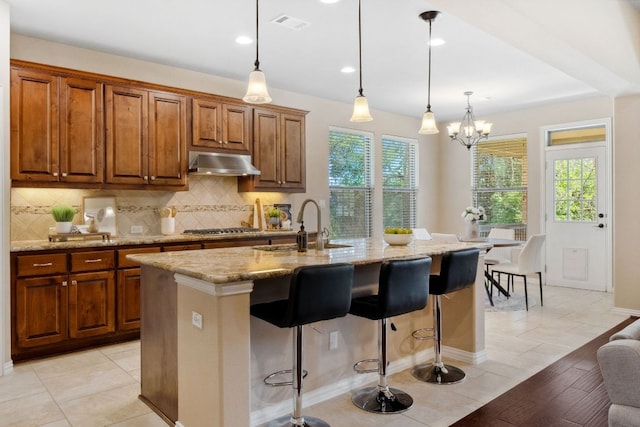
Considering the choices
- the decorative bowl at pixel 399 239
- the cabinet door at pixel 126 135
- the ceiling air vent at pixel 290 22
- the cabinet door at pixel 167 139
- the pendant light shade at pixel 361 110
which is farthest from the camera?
the cabinet door at pixel 167 139

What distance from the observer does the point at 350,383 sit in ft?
10.4

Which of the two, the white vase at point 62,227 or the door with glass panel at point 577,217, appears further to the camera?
the door with glass panel at point 577,217

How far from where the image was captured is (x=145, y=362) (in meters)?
2.94

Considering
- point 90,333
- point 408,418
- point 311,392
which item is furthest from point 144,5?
point 408,418

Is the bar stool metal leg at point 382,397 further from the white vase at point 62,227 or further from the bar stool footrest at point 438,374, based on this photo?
the white vase at point 62,227

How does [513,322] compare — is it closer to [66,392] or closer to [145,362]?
[145,362]

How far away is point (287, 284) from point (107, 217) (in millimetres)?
2635

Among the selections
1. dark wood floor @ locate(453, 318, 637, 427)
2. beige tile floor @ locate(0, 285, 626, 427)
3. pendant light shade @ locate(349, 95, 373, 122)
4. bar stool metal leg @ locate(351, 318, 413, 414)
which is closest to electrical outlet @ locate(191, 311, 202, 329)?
beige tile floor @ locate(0, 285, 626, 427)

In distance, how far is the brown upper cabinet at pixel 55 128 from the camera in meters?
3.83

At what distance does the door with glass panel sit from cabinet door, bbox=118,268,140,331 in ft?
20.0

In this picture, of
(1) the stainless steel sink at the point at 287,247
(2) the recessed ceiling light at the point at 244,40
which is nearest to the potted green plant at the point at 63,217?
(1) the stainless steel sink at the point at 287,247

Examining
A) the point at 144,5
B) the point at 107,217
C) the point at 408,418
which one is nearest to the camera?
the point at 408,418

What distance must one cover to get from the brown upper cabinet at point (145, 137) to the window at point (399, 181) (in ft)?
12.3

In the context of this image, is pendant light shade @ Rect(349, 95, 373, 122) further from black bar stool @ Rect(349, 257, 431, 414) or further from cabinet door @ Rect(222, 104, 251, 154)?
cabinet door @ Rect(222, 104, 251, 154)
